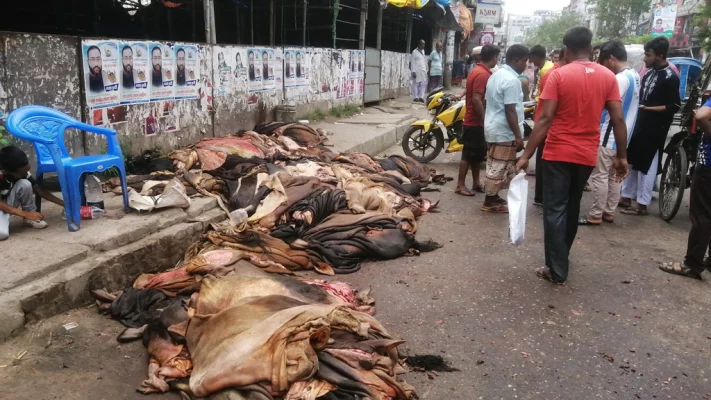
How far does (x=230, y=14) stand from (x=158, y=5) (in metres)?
1.89

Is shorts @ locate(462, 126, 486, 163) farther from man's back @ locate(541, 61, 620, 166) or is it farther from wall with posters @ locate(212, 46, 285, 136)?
wall with posters @ locate(212, 46, 285, 136)

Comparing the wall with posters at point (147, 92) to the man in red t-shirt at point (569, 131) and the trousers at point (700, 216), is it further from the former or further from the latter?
the trousers at point (700, 216)

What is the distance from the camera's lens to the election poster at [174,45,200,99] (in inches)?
282

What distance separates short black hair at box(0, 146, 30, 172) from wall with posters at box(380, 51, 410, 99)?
13.0 m

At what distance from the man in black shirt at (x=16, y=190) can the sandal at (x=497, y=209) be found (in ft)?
14.2

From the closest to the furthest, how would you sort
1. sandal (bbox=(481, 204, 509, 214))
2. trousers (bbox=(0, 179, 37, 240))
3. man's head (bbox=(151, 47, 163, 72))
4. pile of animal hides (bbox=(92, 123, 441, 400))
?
pile of animal hides (bbox=(92, 123, 441, 400))
trousers (bbox=(0, 179, 37, 240))
sandal (bbox=(481, 204, 509, 214))
man's head (bbox=(151, 47, 163, 72))

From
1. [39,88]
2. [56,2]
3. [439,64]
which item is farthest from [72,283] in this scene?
[439,64]

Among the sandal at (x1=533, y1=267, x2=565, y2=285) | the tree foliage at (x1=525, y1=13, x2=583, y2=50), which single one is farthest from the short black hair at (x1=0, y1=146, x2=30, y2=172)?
the tree foliage at (x1=525, y1=13, x2=583, y2=50)

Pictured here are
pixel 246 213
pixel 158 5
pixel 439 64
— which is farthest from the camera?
pixel 439 64

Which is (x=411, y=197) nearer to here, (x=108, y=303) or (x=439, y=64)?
(x=108, y=303)

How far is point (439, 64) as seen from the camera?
18703mm

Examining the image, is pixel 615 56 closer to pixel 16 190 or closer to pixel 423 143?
pixel 423 143

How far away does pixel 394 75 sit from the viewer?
57.7ft

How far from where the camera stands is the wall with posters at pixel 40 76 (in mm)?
4918
